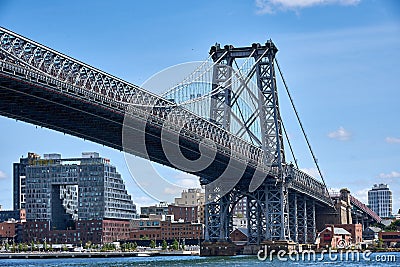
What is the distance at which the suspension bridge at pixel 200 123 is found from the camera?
5766 cm

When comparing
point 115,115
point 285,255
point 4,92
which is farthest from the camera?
point 285,255

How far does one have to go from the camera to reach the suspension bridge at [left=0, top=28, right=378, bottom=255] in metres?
57.7

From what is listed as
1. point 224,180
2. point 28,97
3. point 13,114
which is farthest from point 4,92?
point 224,180

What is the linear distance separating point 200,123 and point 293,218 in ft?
108

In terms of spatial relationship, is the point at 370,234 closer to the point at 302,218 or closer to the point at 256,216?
the point at 302,218

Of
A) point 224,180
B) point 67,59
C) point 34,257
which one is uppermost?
point 67,59

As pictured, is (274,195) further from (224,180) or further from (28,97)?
(28,97)

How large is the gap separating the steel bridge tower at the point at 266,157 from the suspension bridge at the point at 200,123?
12 cm

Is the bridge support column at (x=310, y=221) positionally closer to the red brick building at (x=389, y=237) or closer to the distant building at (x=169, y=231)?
the red brick building at (x=389, y=237)

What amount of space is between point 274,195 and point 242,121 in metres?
8.86

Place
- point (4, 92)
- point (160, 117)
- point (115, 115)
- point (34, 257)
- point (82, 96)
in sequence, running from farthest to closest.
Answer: point (34, 257)
point (160, 117)
point (115, 115)
point (82, 96)
point (4, 92)

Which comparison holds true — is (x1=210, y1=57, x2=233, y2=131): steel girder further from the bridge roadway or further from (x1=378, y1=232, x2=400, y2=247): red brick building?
(x1=378, y1=232, x2=400, y2=247): red brick building

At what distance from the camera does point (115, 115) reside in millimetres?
64750

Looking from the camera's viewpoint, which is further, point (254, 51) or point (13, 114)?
point (254, 51)
